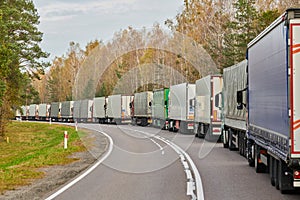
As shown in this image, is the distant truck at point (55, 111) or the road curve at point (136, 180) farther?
the distant truck at point (55, 111)

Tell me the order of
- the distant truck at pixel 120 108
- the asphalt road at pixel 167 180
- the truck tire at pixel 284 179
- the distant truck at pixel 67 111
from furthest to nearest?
the distant truck at pixel 67 111 → the distant truck at pixel 120 108 → the asphalt road at pixel 167 180 → the truck tire at pixel 284 179

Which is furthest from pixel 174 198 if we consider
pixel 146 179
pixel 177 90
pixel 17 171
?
pixel 177 90

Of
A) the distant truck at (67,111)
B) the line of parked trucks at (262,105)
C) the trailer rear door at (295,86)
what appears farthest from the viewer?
the distant truck at (67,111)

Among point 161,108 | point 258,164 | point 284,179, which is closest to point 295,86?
point 284,179

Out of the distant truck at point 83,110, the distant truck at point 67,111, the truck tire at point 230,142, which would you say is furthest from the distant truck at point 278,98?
the distant truck at point 67,111

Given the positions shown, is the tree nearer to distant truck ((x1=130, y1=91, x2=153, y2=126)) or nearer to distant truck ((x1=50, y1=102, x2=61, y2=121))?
distant truck ((x1=130, y1=91, x2=153, y2=126))

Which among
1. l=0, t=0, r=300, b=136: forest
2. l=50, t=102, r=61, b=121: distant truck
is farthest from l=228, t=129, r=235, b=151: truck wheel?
l=50, t=102, r=61, b=121: distant truck

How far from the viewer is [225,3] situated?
60.2 meters

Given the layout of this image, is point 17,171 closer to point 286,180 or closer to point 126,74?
point 286,180

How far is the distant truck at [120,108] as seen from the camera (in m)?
59.2

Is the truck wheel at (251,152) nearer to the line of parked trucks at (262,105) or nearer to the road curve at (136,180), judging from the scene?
the line of parked trucks at (262,105)

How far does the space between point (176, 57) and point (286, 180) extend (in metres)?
61.6

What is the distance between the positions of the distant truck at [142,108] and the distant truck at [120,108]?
0.55 metres

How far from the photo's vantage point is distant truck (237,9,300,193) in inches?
384
